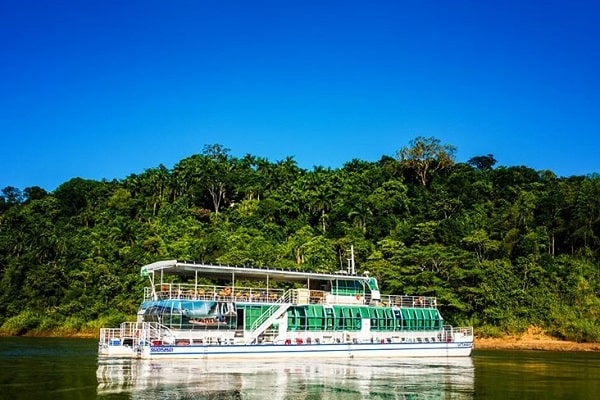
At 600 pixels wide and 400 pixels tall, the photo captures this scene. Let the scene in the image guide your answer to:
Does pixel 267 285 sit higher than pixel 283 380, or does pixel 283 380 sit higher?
pixel 267 285

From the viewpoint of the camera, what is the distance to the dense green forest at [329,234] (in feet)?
233

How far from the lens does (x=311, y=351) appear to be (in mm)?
45531

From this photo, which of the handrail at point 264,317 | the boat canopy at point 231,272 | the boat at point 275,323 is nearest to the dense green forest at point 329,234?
the boat at point 275,323

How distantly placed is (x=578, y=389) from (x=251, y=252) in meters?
52.9

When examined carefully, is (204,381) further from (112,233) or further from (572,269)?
(112,233)

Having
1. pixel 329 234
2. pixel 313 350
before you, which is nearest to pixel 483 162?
pixel 329 234

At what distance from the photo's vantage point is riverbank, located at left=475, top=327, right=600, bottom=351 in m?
63.9

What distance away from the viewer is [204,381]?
31391mm

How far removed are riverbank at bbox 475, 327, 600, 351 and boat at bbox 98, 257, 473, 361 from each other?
15.1 metres

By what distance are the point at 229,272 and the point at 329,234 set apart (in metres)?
46.6

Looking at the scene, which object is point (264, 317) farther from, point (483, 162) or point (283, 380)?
point (483, 162)

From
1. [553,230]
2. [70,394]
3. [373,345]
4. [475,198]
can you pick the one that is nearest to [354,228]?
[475,198]

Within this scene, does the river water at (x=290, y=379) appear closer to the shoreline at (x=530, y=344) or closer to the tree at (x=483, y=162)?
the shoreline at (x=530, y=344)

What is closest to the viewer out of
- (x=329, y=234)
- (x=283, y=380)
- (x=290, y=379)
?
(x=283, y=380)
